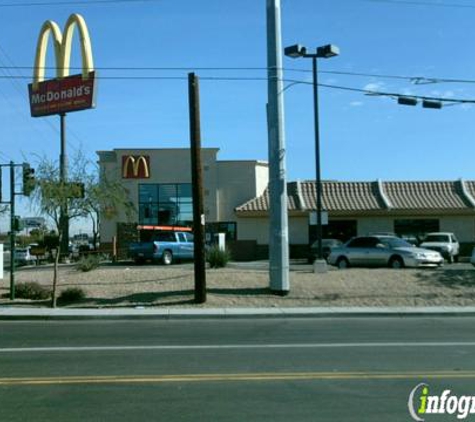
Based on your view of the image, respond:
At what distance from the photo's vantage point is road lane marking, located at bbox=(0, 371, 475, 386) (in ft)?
28.1

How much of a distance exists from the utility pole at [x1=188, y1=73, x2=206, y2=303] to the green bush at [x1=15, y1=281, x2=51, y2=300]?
16.5 ft

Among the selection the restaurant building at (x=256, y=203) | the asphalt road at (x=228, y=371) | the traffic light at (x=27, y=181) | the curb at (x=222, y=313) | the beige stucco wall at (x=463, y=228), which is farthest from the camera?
the beige stucco wall at (x=463, y=228)

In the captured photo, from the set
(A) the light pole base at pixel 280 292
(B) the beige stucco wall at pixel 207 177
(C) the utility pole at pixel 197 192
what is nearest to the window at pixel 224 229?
(B) the beige stucco wall at pixel 207 177

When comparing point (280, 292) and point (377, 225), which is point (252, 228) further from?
point (280, 292)

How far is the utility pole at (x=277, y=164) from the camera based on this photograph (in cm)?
1995

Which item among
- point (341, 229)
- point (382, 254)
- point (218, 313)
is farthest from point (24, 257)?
point (218, 313)

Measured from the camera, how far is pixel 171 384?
27.5ft

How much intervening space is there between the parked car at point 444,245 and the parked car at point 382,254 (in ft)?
32.5

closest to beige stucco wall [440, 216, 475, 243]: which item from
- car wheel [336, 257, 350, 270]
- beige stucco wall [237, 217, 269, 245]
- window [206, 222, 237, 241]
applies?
beige stucco wall [237, 217, 269, 245]

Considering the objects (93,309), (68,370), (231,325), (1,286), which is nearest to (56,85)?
(1,286)

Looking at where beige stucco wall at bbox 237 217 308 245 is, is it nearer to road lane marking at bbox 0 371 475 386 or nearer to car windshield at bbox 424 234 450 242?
car windshield at bbox 424 234 450 242

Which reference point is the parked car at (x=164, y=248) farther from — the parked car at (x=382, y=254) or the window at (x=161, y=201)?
the window at (x=161, y=201)

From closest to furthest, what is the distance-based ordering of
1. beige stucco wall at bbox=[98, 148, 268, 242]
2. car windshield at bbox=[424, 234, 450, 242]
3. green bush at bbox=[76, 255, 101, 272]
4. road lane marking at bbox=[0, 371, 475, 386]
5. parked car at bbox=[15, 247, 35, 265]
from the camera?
road lane marking at bbox=[0, 371, 475, 386]
green bush at bbox=[76, 255, 101, 272]
car windshield at bbox=[424, 234, 450, 242]
parked car at bbox=[15, 247, 35, 265]
beige stucco wall at bbox=[98, 148, 268, 242]

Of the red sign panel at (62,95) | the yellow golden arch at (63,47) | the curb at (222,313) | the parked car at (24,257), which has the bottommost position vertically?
Result: the curb at (222,313)
